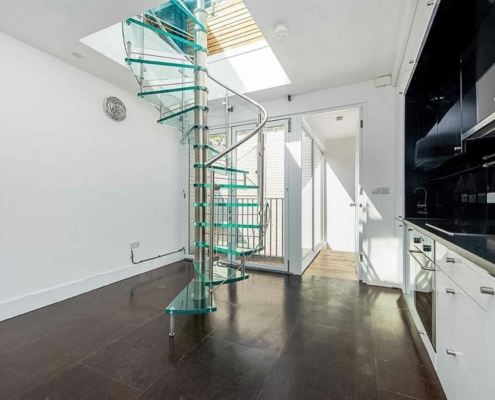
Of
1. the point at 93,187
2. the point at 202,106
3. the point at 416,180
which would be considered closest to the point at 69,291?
the point at 93,187

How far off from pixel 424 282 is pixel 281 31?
2243 mm

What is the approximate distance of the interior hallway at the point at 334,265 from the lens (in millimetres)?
3414

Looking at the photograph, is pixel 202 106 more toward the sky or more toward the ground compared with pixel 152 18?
more toward the ground

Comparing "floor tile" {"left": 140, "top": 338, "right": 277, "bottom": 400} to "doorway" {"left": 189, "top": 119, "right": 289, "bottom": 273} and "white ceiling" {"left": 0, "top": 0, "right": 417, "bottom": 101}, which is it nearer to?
"doorway" {"left": 189, "top": 119, "right": 289, "bottom": 273}

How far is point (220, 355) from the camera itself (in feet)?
5.38

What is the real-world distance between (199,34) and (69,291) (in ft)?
9.89

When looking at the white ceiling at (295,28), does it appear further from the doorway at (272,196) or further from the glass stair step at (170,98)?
the doorway at (272,196)

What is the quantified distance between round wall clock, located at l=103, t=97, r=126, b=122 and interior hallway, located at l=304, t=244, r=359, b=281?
3.36m

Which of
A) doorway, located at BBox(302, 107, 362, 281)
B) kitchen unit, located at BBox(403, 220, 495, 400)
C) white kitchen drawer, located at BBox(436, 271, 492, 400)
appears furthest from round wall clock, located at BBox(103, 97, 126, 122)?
white kitchen drawer, located at BBox(436, 271, 492, 400)

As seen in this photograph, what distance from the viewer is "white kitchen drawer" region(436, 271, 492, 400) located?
0.81m

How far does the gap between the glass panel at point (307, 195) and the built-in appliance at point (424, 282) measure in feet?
5.65

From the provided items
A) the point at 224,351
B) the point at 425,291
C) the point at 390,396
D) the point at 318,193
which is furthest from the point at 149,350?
the point at 318,193

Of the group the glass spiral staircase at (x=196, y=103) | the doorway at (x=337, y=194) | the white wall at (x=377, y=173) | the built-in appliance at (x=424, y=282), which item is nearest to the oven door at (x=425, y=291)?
the built-in appliance at (x=424, y=282)

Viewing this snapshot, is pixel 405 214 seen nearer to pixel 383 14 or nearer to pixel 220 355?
pixel 383 14
